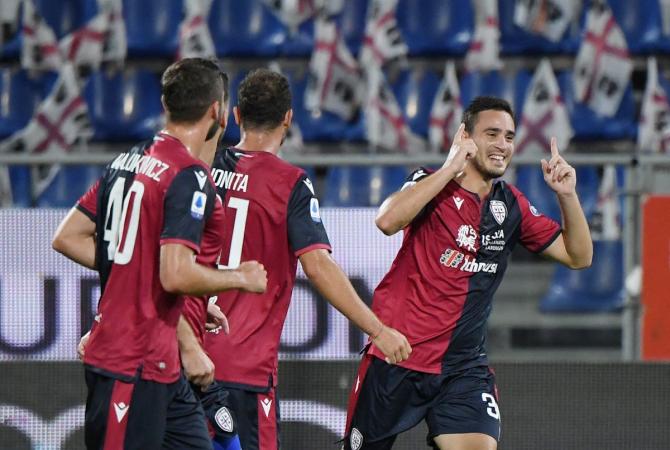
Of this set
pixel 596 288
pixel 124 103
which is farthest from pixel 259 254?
pixel 124 103

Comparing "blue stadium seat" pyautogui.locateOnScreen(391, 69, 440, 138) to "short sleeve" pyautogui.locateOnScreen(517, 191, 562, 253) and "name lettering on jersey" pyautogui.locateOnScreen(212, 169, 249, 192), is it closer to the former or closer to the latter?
"short sleeve" pyautogui.locateOnScreen(517, 191, 562, 253)

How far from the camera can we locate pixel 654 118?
375 inches

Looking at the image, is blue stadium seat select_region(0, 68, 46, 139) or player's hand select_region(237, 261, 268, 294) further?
blue stadium seat select_region(0, 68, 46, 139)

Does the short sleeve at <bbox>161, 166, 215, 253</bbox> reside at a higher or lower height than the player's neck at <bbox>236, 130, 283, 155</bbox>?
lower

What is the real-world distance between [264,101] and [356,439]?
158 centimetres

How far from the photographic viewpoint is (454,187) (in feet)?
17.5

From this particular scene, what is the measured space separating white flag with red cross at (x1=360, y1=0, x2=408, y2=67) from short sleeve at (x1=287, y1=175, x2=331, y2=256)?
525 centimetres

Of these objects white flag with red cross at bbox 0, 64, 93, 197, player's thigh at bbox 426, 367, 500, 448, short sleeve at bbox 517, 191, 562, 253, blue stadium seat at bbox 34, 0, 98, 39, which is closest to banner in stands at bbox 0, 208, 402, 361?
short sleeve at bbox 517, 191, 562, 253

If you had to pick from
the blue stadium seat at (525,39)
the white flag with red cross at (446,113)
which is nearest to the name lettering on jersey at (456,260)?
the white flag with red cross at (446,113)

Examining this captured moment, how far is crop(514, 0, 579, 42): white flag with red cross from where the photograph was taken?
1008cm

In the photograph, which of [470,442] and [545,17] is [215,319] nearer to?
[470,442]

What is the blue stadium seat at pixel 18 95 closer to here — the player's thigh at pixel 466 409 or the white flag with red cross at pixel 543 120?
the white flag with red cross at pixel 543 120

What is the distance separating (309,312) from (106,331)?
297cm

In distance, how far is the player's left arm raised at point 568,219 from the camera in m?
5.29
